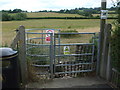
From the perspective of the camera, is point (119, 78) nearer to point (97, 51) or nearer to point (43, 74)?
point (97, 51)

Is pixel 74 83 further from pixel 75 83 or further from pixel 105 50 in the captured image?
pixel 105 50

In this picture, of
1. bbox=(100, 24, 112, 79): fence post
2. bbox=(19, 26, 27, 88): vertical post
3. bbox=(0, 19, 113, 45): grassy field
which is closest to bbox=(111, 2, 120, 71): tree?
bbox=(100, 24, 112, 79): fence post

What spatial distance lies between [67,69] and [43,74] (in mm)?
985

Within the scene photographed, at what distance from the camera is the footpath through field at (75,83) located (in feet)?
14.7

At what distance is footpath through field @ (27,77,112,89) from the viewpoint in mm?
4469

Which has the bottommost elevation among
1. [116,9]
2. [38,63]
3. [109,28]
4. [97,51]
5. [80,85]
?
[80,85]

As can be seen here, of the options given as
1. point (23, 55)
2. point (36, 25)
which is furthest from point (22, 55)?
point (36, 25)

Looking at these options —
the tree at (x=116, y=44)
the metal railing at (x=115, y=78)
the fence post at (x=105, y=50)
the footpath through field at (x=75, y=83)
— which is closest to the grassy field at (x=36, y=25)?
the fence post at (x=105, y=50)

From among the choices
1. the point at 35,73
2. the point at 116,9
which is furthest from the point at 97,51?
the point at 35,73

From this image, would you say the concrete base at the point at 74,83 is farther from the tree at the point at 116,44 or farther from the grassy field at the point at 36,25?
the grassy field at the point at 36,25

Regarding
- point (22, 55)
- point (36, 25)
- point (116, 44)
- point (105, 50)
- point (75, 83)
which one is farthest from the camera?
point (36, 25)

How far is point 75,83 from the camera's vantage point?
4656 mm

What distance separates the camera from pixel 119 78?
4.23 meters

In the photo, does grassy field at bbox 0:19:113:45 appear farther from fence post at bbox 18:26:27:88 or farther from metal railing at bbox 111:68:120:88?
metal railing at bbox 111:68:120:88
